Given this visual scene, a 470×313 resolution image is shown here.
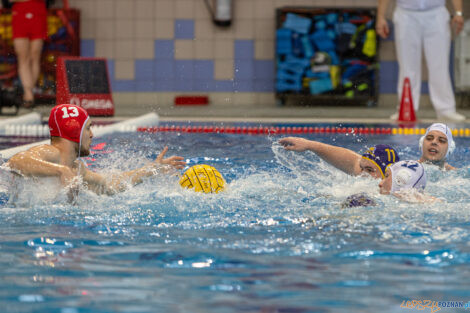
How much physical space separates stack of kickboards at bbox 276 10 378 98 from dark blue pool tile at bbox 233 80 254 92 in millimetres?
652

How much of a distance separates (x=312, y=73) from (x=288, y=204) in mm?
7516

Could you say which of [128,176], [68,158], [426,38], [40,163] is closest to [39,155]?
[40,163]

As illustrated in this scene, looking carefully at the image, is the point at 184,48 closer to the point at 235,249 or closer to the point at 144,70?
the point at 144,70

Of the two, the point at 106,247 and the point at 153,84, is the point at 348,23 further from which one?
the point at 106,247

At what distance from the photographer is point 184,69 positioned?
1184 centimetres

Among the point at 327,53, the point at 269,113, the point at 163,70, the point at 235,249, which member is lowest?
the point at 269,113

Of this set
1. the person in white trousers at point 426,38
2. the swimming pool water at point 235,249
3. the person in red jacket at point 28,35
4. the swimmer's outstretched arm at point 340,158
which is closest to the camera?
the swimming pool water at point 235,249

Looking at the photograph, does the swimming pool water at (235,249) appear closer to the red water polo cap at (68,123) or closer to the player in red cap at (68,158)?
the player in red cap at (68,158)

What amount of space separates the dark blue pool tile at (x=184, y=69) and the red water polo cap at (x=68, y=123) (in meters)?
7.95

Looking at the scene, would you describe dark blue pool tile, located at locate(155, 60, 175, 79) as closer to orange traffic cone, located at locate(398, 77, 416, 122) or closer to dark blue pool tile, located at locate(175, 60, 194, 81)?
dark blue pool tile, located at locate(175, 60, 194, 81)

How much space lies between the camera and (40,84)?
11242mm

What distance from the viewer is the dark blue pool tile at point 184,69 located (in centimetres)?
1181

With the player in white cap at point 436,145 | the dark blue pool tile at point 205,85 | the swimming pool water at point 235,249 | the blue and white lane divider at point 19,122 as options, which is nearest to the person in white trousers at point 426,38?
the dark blue pool tile at point 205,85

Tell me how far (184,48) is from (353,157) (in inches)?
293
